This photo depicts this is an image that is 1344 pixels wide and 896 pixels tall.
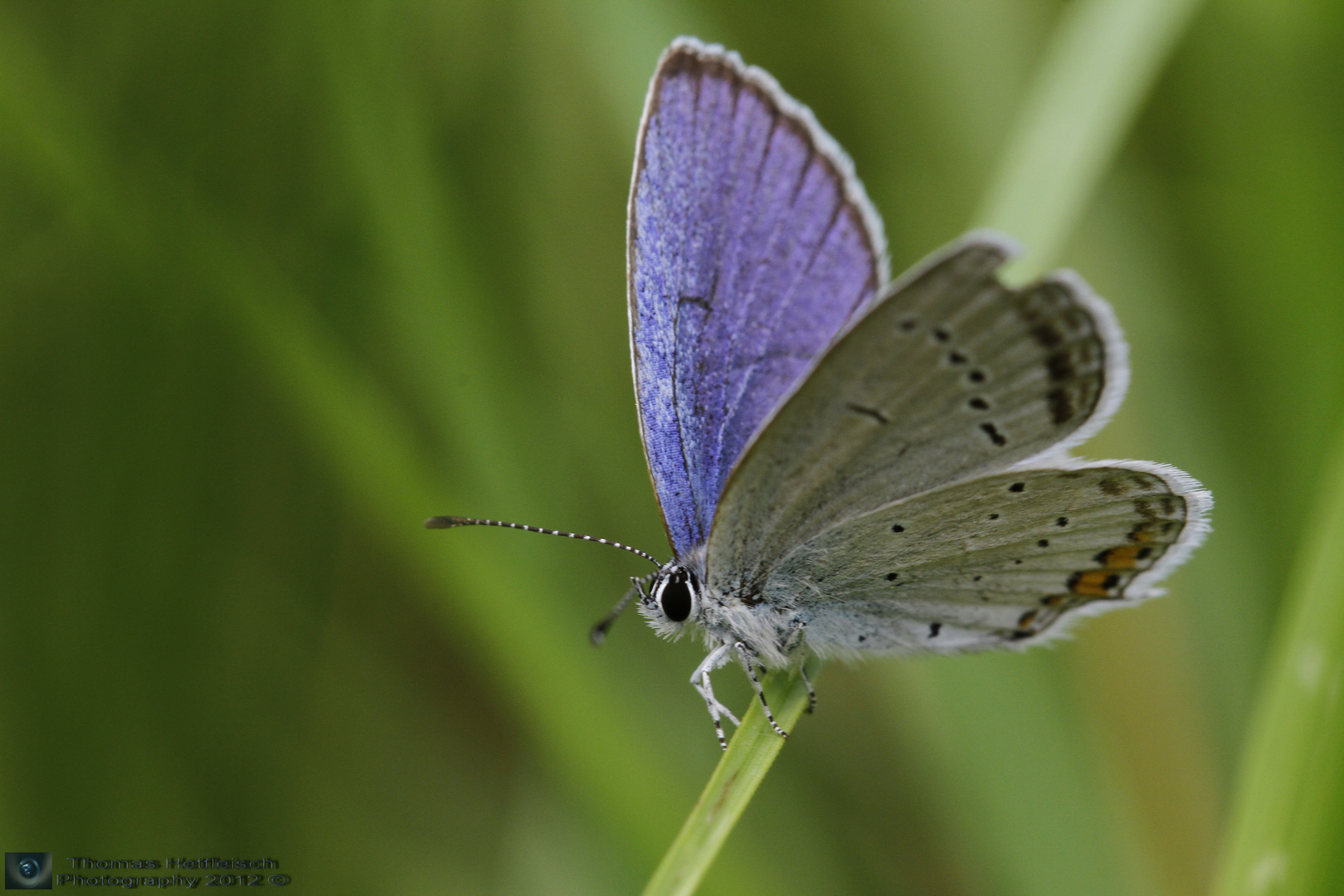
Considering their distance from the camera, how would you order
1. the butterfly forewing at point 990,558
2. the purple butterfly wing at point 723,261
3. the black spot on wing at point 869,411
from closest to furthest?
the black spot on wing at point 869,411 < the butterfly forewing at point 990,558 < the purple butterfly wing at point 723,261

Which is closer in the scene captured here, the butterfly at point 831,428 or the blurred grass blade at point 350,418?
the butterfly at point 831,428

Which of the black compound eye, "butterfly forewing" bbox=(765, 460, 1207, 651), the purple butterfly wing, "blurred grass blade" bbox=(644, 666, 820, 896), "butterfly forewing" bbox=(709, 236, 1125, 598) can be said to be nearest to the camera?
"blurred grass blade" bbox=(644, 666, 820, 896)

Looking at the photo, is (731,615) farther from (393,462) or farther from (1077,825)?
(1077,825)

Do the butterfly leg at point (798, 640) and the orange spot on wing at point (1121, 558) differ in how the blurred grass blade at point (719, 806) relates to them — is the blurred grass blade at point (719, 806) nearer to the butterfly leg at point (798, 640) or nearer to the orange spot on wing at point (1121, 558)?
the butterfly leg at point (798, 640)

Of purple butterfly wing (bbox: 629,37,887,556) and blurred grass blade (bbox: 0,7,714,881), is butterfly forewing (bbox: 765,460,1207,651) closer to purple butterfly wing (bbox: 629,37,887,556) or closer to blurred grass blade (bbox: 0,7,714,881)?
purple butterfly wing (bbox: 629,37,887,556)

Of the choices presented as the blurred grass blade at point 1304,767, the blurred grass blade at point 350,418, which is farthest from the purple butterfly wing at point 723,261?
the blurred grass blade at point 1304,767

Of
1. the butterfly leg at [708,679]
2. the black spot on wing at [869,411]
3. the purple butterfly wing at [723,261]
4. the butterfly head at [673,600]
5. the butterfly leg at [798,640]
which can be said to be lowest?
the butterfly leg at [708,679]

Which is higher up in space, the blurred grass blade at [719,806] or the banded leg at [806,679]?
the blurred grass blade at [719,806]

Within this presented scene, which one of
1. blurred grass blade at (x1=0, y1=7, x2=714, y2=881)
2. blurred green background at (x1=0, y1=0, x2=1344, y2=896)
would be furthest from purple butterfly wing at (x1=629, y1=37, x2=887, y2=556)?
blurred green background at (x1=0, y1=0, x2=1344, y2=896)
